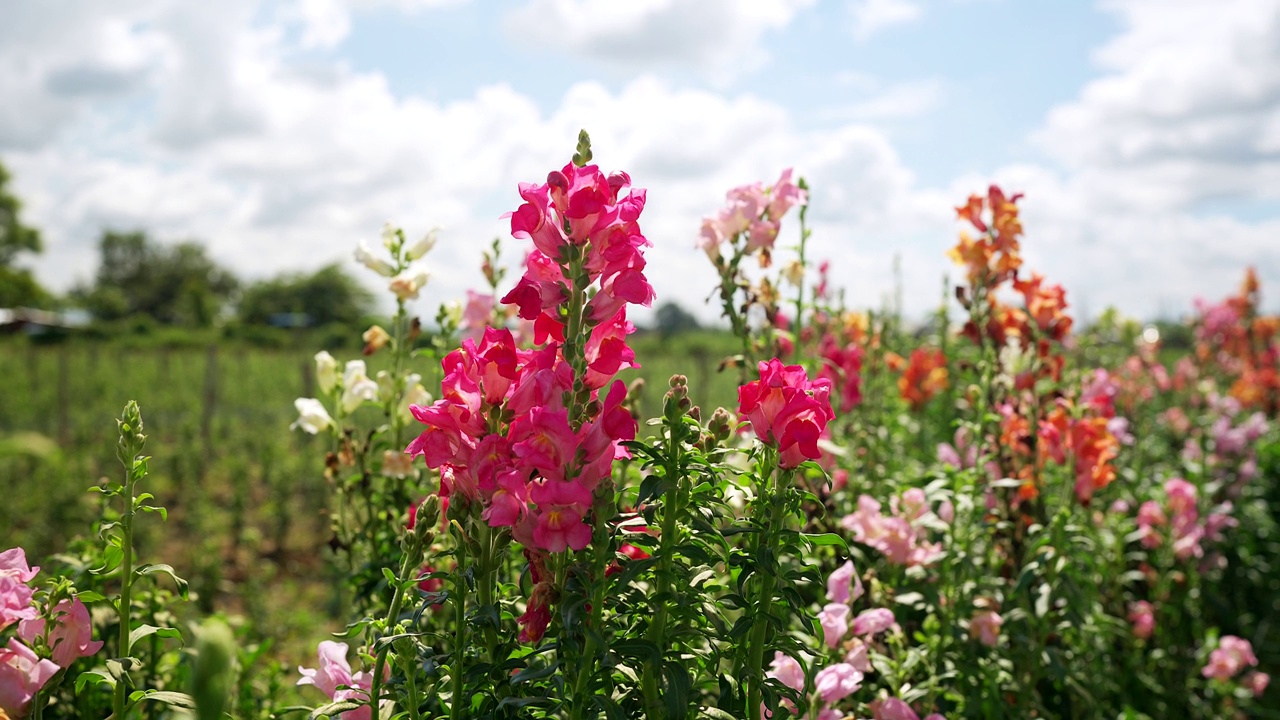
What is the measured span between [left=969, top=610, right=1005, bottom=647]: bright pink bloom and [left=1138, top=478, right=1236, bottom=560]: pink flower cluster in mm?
1924

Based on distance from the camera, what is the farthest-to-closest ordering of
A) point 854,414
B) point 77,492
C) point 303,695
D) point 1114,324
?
1. point 77,492
2. point 1114,324
3. point 303,695
4. point 854,414

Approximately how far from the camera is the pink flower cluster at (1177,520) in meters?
3.66

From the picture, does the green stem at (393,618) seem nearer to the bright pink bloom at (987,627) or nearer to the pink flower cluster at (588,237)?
the pink flower cluster at (588,237)

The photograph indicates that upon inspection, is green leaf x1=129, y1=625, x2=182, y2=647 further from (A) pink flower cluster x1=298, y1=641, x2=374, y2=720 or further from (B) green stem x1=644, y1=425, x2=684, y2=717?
(B) green stem x1=644, y1=425, x2=684, y2=717

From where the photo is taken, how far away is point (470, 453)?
1222mm

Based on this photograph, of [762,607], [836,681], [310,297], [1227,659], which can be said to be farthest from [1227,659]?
[310,297]

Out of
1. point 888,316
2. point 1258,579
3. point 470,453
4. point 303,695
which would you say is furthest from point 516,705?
point 1258,579

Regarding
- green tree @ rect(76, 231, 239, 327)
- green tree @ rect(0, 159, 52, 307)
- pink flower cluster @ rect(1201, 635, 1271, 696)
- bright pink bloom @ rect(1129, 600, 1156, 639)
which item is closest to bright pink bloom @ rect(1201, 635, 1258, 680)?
pink flower cluster @ rect(1201, 635, 1271, 696)

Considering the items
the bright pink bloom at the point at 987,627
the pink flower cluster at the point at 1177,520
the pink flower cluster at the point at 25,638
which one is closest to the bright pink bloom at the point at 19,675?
the pink flower cluster at the point at 25,638

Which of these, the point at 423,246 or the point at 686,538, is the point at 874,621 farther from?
the point at 423,246

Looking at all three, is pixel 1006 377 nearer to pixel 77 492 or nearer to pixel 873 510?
pixel 873 510

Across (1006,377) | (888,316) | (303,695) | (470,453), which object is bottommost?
(303,695)

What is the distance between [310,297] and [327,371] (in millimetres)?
73869

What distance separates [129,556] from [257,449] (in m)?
→ 10.9
